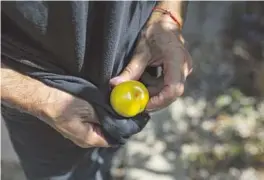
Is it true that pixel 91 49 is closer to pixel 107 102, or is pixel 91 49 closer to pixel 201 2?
pixel 107 102

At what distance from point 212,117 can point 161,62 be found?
34.0 inches

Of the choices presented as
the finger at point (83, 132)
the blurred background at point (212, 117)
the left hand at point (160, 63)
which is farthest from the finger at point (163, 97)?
the blurred background at point (212, 117)

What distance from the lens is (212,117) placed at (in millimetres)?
1880

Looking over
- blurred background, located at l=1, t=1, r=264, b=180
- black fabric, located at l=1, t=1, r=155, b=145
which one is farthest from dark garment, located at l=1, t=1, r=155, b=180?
blurred background, located at l=1, t=1, r=264, b=180

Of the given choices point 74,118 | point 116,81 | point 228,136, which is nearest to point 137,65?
point 116,81

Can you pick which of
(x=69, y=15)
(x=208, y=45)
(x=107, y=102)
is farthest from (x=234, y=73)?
(x=69, y=15)

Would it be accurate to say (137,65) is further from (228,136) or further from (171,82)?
(228,136)

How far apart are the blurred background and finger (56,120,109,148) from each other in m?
0.73

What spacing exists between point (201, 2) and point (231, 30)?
0.52ft

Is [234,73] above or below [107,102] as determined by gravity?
below

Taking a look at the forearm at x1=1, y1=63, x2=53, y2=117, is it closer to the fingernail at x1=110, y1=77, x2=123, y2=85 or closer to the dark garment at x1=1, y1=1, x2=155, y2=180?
the dark garment at x1=1, y1=1, x2=155, y2=180

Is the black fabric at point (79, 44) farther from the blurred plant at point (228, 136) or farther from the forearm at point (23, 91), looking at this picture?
the blurred plant at point (228, 136)

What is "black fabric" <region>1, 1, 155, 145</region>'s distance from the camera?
0.86 meters

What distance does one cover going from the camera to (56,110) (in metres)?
0.96
